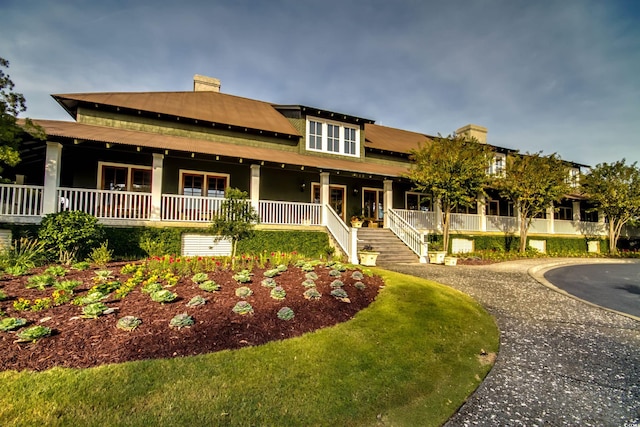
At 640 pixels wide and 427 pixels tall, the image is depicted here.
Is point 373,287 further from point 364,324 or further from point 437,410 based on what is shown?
point 437,410

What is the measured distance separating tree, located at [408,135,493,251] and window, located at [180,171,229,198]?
29.3 ft

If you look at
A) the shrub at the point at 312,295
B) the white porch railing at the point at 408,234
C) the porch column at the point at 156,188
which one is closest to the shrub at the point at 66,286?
the shrub at the point at 312,295

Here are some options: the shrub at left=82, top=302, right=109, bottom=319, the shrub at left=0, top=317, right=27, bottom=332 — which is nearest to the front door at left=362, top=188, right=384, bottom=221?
the shrub at left=82, top=302, right=109, bottom=319

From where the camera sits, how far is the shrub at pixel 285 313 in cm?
479

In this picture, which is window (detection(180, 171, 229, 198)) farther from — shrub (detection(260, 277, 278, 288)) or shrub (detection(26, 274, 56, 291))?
shrub (detection(260, 277, 278, 288))

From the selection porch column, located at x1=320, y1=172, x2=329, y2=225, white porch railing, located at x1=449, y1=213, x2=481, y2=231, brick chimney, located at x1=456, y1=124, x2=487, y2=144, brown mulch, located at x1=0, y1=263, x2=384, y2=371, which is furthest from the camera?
brick chimney, located at x1=456, y1=124, x2=487, y2=144

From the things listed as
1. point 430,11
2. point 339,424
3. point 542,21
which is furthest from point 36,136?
point 542,21

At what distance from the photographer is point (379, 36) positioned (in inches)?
459

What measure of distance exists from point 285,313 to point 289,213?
28.8 feet

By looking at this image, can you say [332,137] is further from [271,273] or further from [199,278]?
[199,278]

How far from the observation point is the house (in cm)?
1067

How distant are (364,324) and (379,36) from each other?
1066 cm

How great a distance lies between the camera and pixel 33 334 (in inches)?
145

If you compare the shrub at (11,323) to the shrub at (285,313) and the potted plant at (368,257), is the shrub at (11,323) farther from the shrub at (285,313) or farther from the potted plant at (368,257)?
the potted plant at (368,257)
